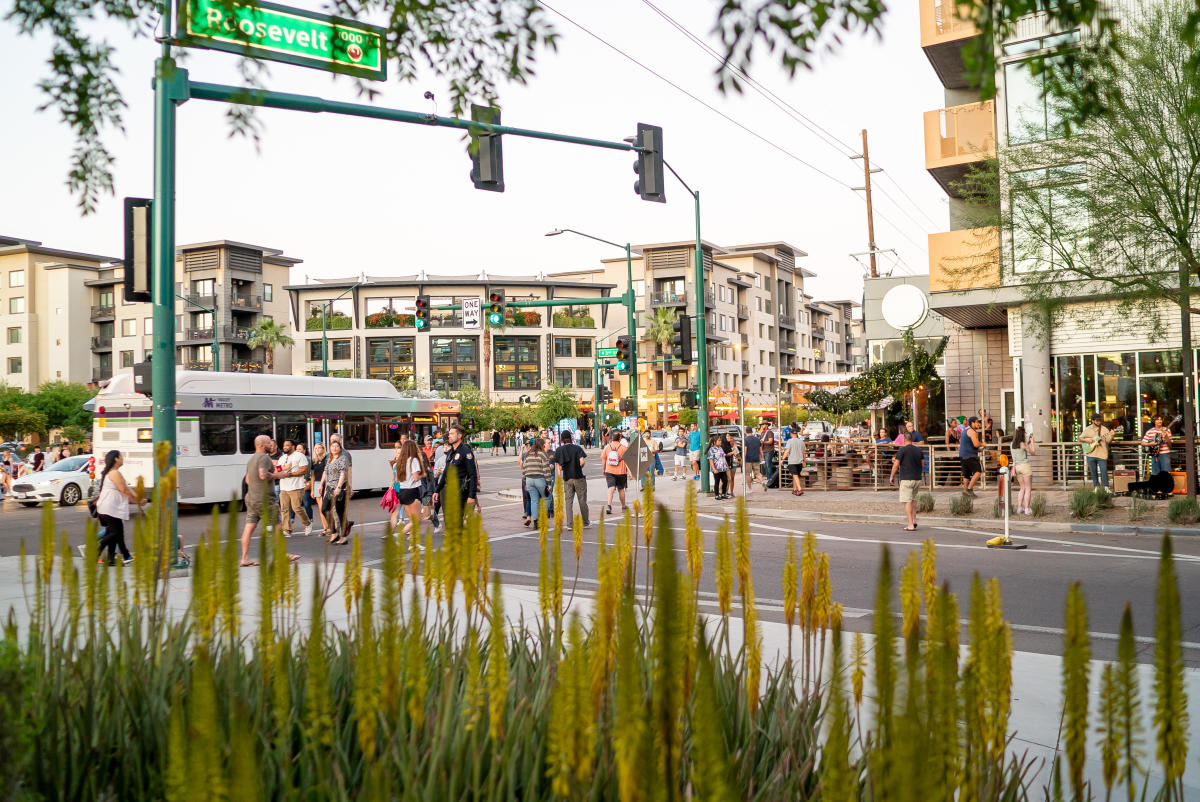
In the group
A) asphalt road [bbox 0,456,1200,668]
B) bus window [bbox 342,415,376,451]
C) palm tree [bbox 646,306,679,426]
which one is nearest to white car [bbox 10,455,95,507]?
asphalt road [bbox 0,456,1200,668]

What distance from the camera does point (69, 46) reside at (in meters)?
4.50

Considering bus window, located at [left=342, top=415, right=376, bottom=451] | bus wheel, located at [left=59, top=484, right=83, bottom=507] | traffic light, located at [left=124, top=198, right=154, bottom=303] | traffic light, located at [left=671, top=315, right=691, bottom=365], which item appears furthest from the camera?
bus window, located at [left=342, top=415, right=376, bottom=451]

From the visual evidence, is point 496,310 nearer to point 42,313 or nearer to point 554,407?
point 554,407

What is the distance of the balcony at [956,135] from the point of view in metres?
26.8

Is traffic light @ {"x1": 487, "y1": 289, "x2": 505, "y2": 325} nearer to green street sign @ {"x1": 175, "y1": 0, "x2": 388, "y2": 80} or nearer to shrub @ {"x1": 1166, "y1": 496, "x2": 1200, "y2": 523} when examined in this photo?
shrub @ {"x1": 1166, "y1": 496, "x2": 1200, "y2": 523}

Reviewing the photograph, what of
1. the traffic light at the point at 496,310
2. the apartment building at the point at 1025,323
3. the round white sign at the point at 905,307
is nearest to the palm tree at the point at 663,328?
the round white sign at the point at 905,307

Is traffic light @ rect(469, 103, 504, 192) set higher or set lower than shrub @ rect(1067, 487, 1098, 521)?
higher

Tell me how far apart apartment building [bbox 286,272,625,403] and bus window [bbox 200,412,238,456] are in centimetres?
6796

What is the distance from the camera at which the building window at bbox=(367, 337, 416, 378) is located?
92938 mm

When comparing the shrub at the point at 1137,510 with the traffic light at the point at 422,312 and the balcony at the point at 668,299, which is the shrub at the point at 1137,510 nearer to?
the traffic light at the point at 422,312

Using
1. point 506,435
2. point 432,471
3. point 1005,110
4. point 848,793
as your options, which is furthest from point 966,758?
point 506,435

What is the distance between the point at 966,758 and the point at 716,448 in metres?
23.5

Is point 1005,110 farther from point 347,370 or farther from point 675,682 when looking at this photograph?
point 347,370

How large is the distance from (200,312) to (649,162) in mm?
76422
